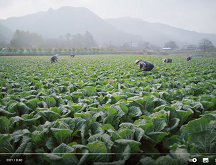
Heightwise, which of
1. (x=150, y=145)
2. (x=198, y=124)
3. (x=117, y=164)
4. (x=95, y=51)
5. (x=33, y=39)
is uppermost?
(x=33, y=39)

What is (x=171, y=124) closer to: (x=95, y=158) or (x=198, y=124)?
(x=198, y=124)

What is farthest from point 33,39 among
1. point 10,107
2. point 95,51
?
point 10,107

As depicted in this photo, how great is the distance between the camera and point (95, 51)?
50.9 metres

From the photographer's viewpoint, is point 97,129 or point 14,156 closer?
point 14,156

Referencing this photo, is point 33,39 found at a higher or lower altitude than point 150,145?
higher

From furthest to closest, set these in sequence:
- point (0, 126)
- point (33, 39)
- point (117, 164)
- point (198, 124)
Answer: point (33, 39) → point (0, 126) → point (198, 124) → point (117, 164)

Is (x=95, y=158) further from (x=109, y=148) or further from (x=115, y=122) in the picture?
(x=115, y=122)

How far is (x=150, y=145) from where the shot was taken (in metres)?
1.66

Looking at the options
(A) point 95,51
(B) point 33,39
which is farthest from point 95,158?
(B) point 33,39

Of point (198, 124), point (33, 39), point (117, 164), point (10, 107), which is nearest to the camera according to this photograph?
point (117, 164)

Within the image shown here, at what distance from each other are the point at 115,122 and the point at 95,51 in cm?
5057

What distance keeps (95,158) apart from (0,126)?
1.54 metres

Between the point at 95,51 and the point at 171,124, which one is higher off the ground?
the point at 95,51

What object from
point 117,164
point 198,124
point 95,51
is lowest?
point 117,164
